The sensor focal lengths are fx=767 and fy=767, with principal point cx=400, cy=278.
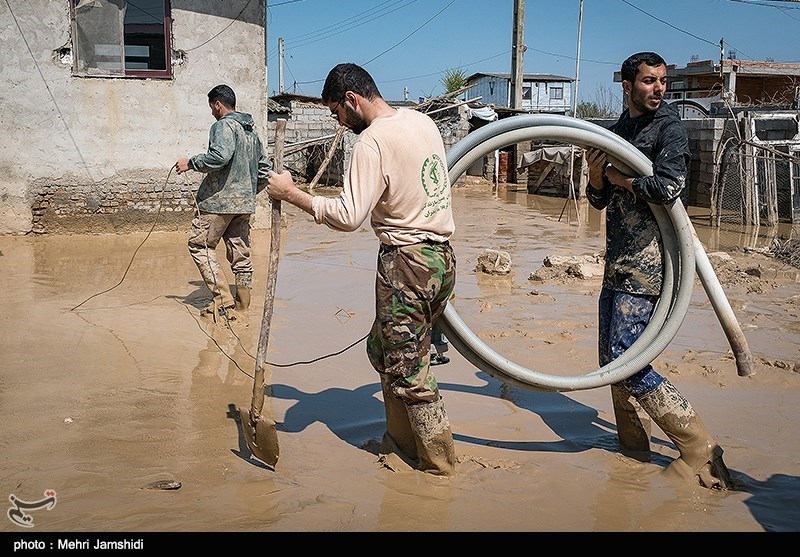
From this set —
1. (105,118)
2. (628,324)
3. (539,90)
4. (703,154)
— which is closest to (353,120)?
(628,324)

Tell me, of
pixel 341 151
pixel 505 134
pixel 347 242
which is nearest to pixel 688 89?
pixel 341 151

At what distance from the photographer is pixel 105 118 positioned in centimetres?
1011

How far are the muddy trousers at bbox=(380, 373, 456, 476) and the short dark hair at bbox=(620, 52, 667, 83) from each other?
175cm

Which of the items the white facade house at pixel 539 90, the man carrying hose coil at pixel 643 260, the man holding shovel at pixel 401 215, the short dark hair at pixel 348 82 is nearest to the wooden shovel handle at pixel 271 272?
the man holding shovel at pixel 401 215

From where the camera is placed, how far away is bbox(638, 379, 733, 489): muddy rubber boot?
139 inches

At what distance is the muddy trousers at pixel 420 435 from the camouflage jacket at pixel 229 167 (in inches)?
119

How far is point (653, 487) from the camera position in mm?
3527

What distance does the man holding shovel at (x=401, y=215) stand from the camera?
3.18 meters

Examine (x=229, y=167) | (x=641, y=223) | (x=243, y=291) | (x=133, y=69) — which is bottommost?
(x=243, y=291)

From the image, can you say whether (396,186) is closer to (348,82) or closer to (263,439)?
(348,82)

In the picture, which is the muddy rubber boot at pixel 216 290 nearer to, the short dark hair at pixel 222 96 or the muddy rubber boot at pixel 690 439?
the short dark hair at pixel 222 96

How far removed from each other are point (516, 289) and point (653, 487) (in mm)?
4254

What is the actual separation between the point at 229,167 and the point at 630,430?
155 inches

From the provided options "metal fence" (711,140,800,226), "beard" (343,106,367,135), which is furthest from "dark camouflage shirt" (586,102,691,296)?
"metal fence" (711,140,800,226)
